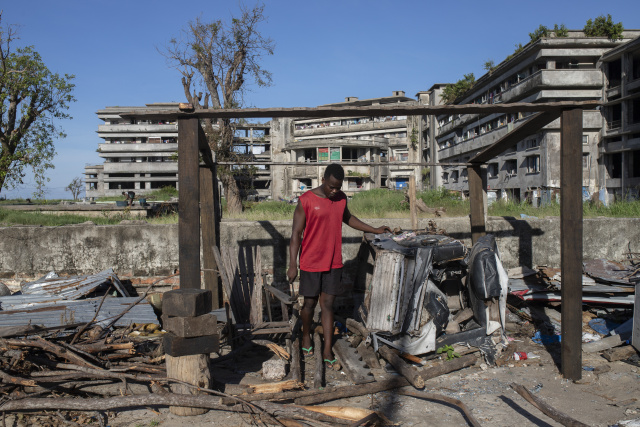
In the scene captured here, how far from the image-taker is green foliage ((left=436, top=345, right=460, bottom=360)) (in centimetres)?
482

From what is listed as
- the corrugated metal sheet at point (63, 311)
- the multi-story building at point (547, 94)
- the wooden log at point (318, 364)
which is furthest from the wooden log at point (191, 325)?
the multi-story building at point (547, 94)

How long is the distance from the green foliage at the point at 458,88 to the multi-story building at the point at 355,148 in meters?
9.21

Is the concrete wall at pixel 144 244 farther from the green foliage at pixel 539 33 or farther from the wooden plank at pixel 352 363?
the green foliage at pixel 539 33

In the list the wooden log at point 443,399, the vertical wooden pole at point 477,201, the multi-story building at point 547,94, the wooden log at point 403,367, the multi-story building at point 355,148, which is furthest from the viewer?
the multi-story building at point 355,148

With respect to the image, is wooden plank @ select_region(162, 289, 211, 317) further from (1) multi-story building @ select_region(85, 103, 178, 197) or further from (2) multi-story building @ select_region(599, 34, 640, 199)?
(1) multi-story building @ select_region(85, 103, 178, 197)

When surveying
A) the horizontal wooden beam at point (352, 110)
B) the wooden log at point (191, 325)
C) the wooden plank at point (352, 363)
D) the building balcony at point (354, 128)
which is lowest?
the wooden plank at point (352, 363)

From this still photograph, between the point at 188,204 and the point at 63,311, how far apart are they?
245 cm

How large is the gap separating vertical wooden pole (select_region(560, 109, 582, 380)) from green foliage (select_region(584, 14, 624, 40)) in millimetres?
37286

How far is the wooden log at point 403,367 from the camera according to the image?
4086 millimetres

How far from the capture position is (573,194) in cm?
437

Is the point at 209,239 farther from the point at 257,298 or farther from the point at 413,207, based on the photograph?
the point at 413,207

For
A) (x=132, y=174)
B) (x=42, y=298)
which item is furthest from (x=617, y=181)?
(x=132, y=174)

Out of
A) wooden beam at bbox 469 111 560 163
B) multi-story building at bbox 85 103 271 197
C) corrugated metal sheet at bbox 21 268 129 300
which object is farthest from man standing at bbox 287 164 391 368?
multi-story building at bbox 85 103 271 197

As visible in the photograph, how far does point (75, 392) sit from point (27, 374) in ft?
1.54
